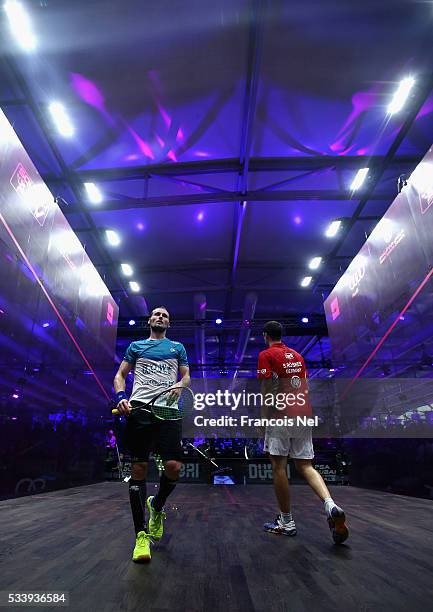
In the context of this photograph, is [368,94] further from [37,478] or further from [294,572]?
[37,478]

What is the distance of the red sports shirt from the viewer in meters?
2.54

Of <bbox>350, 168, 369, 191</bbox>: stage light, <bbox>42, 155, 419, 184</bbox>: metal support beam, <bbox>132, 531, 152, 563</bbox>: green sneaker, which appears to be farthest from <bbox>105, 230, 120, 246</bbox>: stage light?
<bbox>132, 531, 152, 563</bbox>: green sneaker

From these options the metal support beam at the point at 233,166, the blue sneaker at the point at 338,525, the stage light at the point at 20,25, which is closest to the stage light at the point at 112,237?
the metal support beam at the point at 233,166

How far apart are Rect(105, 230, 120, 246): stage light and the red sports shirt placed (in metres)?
5.91

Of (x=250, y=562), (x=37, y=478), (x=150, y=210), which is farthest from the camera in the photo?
(x=150, y=210)

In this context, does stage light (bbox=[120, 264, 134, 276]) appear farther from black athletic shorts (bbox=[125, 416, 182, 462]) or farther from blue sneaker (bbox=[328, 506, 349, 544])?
blue sneaker (bbox=[328, 506, 349, 544])

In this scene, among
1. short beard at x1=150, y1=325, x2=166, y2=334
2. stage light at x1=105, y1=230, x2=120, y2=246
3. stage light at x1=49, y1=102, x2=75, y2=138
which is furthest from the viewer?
stage light at x1=105, y1=230, x2=120, y2=246

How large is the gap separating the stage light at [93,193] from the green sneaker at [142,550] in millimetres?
5986

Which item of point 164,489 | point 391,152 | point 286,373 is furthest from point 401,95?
point 164,489

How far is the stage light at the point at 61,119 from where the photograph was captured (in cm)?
509

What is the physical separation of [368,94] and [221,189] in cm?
265

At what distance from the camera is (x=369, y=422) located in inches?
248

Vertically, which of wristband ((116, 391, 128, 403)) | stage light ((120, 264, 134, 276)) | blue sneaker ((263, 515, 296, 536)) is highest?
stage light ((120, 264, 134, 276))

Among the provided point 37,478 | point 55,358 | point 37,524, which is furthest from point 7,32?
point 37,478
